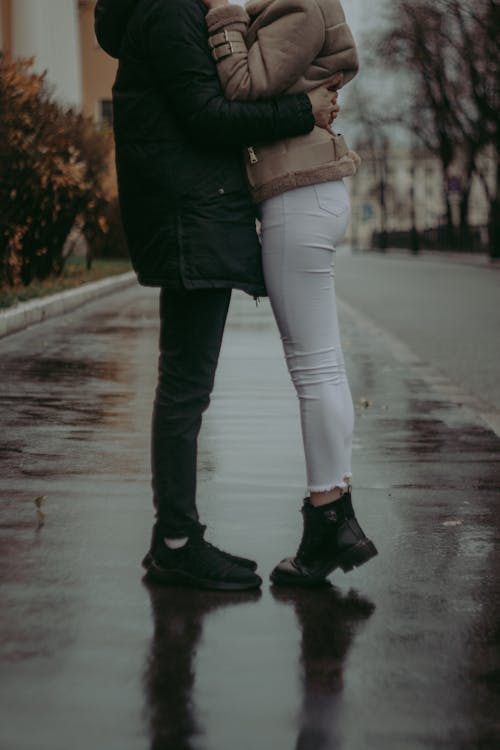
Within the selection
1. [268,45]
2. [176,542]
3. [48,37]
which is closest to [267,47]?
[268,45]

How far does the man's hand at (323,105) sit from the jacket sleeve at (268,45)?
74 millimetres

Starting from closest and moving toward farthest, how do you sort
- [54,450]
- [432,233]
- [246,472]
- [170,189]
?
[170,189]
[246,472]
[54,450]
[432,233]

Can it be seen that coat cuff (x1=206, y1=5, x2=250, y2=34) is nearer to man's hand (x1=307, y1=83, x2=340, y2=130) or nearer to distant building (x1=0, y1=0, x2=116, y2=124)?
man's hand (x1=307, y1=83, x2=340, y2=130)

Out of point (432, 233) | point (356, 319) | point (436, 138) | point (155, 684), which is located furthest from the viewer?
point (432, 233)

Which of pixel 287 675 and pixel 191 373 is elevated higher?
pixel 191 373

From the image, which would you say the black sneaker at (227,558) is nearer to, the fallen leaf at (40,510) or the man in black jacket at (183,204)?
the man in black jacket at (183,204)

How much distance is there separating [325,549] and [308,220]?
0.91m

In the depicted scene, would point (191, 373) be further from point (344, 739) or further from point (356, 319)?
point (356, 319)

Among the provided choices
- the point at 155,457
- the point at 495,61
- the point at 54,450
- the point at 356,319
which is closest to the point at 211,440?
the point at 54,450

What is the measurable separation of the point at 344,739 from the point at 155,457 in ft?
4.94

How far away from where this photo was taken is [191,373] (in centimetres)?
433

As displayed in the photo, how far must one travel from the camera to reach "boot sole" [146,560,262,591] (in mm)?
4293

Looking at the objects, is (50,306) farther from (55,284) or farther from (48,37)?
(48,37)

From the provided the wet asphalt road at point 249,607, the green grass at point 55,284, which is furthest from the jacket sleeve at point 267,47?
the green grass at point 55,284
